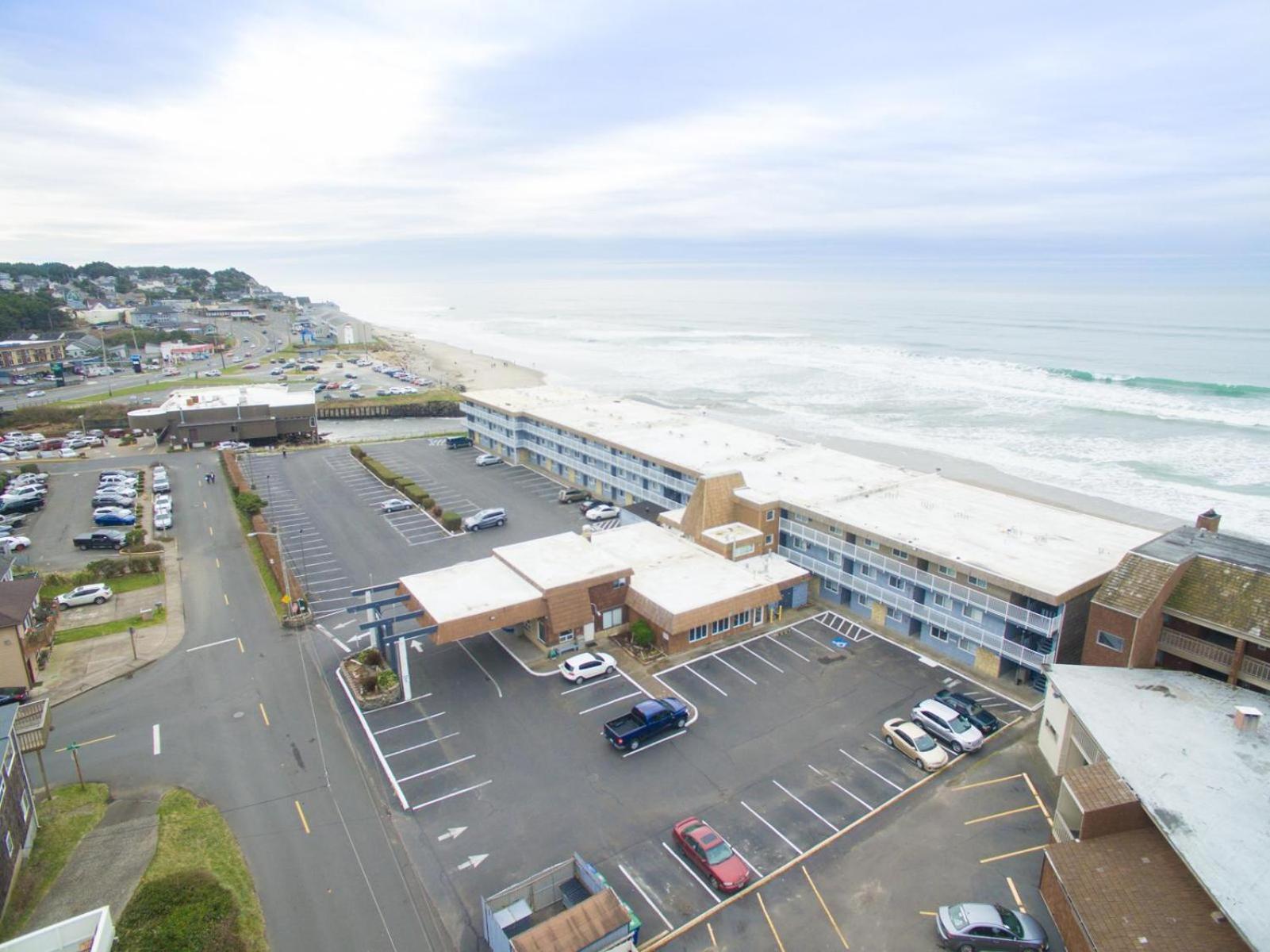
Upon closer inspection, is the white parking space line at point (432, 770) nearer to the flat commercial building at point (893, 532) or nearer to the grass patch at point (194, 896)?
the grass patch at point (194, 896)

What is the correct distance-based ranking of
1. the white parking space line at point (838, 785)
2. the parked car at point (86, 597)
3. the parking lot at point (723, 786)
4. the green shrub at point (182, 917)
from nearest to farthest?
the green shrub at point (182, 917) → the parking lot at point (723, 786) → the white parking space line at point (838, 785) → the parked car at point (86, 597)

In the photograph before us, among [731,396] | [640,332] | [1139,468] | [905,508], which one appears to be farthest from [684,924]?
[640,332]

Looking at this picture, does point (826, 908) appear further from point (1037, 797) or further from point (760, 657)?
point (760, 657)

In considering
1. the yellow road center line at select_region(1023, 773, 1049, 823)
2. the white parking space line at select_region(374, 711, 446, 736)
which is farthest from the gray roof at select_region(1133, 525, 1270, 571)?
the white parking space line at select_region(374, 711, 446, 736)

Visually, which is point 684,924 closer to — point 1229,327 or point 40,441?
point 40,441

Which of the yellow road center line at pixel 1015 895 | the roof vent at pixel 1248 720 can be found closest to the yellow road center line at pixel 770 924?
the yellow road center line at pixel 1015 895

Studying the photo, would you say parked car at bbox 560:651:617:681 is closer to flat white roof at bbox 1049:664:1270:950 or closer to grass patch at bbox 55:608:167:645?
flat white roof at bbox 1049:664:1270:950

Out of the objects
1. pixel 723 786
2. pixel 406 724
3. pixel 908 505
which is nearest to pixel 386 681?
pixel 406 724
